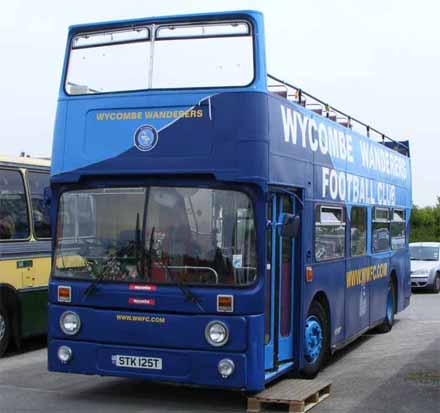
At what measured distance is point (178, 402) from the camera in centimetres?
887

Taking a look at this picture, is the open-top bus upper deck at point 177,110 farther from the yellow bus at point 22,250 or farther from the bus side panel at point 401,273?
the bus side panel at point 401,273

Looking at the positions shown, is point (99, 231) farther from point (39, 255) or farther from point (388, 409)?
point (39, 255)

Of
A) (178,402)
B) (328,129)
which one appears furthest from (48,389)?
(328,129)

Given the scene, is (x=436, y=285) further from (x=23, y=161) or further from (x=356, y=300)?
(x=23, y=161)

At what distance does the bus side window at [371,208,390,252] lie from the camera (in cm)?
1354

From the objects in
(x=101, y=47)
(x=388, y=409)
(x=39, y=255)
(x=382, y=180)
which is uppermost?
(x=101, y=47)

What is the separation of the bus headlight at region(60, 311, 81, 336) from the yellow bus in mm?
3363

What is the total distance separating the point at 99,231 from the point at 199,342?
153 centimetres

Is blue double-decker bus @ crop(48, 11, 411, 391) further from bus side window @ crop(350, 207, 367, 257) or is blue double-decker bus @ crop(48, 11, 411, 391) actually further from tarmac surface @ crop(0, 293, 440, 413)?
bus side window @ crop(350, 207, 367, 257)

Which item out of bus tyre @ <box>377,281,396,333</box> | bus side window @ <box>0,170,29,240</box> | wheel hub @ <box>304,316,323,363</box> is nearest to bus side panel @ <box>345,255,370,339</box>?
wheel hub @ <box>304,316,323,363</box>

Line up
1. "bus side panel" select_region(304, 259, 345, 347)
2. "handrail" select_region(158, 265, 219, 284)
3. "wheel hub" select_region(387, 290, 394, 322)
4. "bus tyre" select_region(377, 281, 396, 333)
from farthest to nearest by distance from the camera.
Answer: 1. "wheel hub" select_region(387, 290, 394, 322)
2. "bus tyre" select_region(377, 281, 396, 333)
3. "bus side panel" select_region(304, 259, 345, 347)
4. "handrail" select_region(158, 265, 219, 284)

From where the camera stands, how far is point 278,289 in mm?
8898

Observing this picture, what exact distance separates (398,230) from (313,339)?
20.5 feet

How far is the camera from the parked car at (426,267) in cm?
2553
